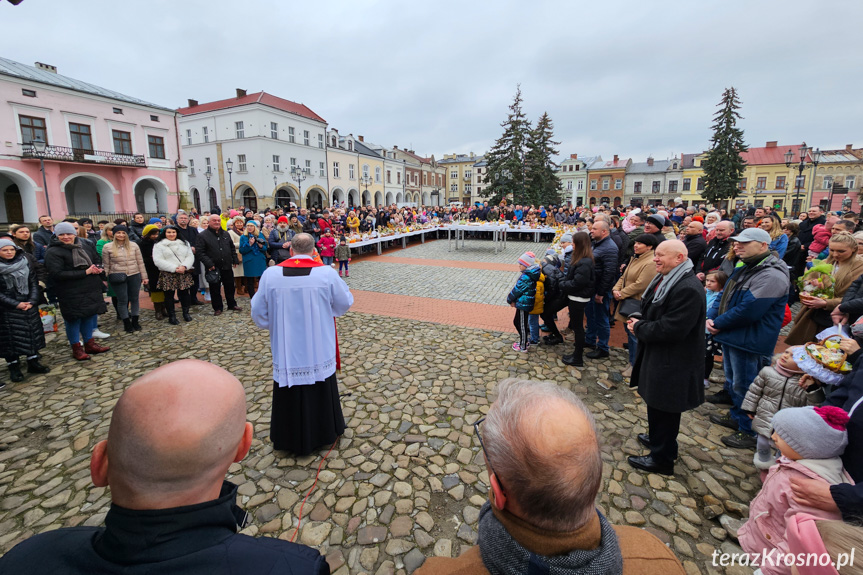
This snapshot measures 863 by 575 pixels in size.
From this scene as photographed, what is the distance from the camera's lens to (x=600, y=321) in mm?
5578

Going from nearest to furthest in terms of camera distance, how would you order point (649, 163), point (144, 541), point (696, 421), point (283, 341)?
point (144, 541) → point (283, 341) → point (696, 421) → point (649, 163)

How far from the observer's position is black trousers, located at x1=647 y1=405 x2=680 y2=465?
10.2 ft

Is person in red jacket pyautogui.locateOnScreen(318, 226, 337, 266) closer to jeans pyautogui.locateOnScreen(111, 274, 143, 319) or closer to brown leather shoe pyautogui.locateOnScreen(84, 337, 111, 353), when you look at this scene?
jeans pyautogui.locateOnScreen(111, 274, 143, 319)

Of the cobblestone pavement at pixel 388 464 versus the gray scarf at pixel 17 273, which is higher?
the gray scarf at pixel 17 273

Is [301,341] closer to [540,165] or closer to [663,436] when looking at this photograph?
[663,436]

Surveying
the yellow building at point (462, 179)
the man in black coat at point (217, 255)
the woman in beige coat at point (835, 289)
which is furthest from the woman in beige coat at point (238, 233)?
the yellow building at point (462, 179)

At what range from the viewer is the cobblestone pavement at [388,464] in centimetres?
267

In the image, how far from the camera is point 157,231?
7.16 meters

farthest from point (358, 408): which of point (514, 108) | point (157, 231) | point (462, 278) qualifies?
point (514, 108)

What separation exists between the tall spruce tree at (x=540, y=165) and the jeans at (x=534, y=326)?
90.1 ft

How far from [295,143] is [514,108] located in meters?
22.0

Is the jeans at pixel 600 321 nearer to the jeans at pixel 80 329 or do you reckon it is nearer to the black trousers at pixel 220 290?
the black trousers at pixel 220 290

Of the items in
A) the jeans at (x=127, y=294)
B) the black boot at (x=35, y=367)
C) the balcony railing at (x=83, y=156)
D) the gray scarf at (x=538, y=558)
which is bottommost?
the black boot at (x=35, y=367)

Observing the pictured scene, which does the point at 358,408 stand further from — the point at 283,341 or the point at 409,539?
the point at 409,539
